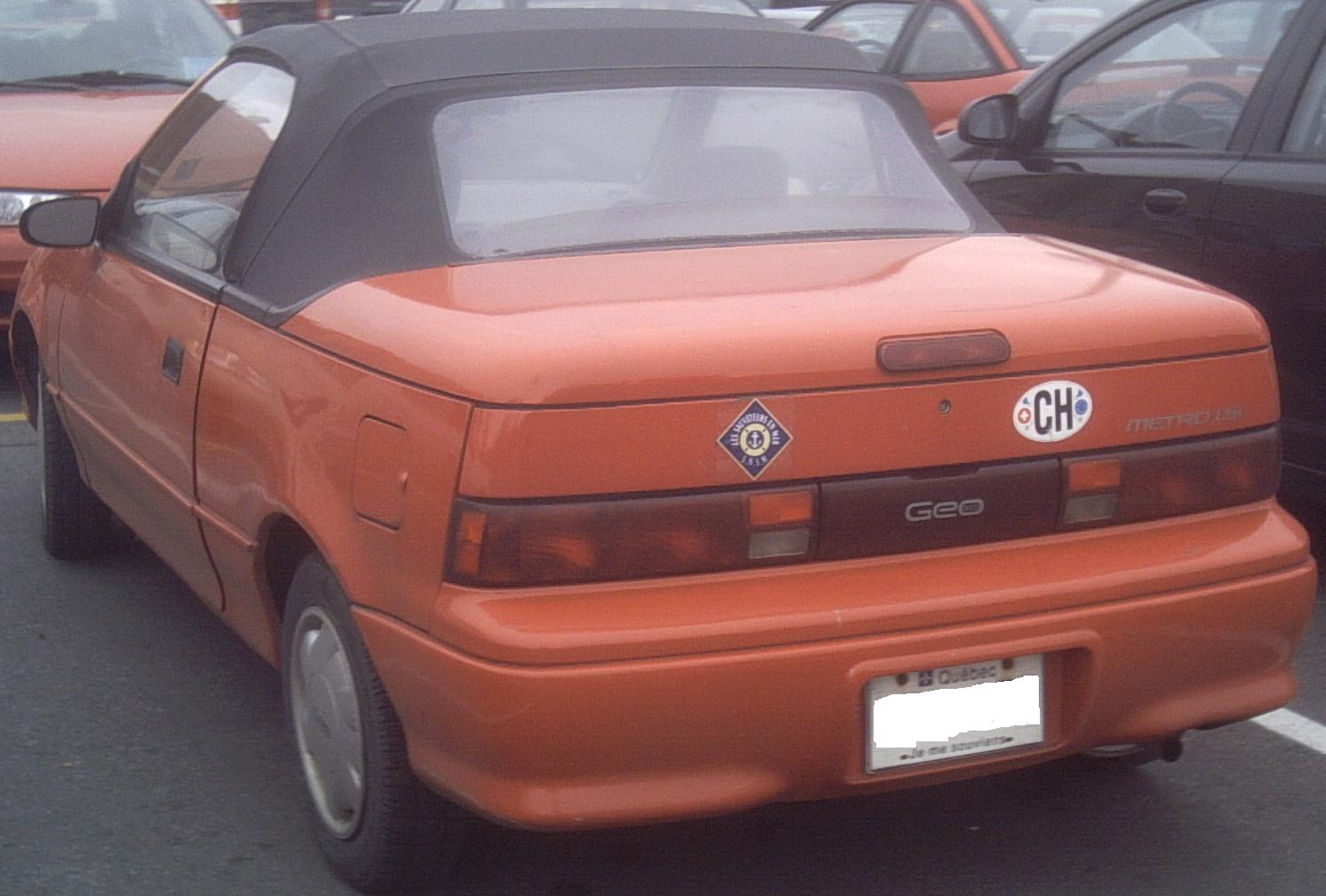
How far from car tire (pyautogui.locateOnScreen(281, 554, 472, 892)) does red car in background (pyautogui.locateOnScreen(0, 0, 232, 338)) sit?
176 inches

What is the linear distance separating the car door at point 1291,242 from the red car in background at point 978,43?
188 inches

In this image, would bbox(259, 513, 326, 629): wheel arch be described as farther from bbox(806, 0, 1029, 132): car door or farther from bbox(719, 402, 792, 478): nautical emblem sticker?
bbox(806, 0, 1029, 132): car door

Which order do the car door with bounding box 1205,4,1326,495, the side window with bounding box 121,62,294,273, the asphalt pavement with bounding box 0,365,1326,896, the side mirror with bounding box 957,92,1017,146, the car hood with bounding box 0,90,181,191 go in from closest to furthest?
1. the asphalt pavement with bounding box 0,365,1326,896
2. the side window with bounding box 121,62,294,273
3. the car door with bounding box 1205,4,1326,495
4. the side mirror with bounding box 957,92,1017,146
5. the car hood with bounding box 0,90,181,191

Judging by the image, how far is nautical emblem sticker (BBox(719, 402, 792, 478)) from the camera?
9.54 ft

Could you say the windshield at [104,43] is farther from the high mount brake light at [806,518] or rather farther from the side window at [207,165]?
the high mount brake light at [806,518]

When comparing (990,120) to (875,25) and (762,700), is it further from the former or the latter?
(875,25)

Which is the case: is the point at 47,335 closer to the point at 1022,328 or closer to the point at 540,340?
the point at 540,340

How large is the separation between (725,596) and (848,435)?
0.30 meters

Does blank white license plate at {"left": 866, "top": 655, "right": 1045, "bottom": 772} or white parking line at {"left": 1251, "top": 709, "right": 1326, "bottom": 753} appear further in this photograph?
white parking line at {"left": 1251, "top": 709, "right": 1326, "bottom": 753}

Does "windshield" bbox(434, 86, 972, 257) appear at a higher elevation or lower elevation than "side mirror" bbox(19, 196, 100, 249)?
higher

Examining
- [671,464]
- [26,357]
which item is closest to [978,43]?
[26,357]

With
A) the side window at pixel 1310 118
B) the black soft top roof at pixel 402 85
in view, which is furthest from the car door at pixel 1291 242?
the black soft top roof at pixel 402 85

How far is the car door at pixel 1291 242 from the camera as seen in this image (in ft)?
16.3

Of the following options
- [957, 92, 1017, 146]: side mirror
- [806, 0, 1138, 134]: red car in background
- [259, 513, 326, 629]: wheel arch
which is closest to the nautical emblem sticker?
[259, 513, 326, 629]: wheel arch
